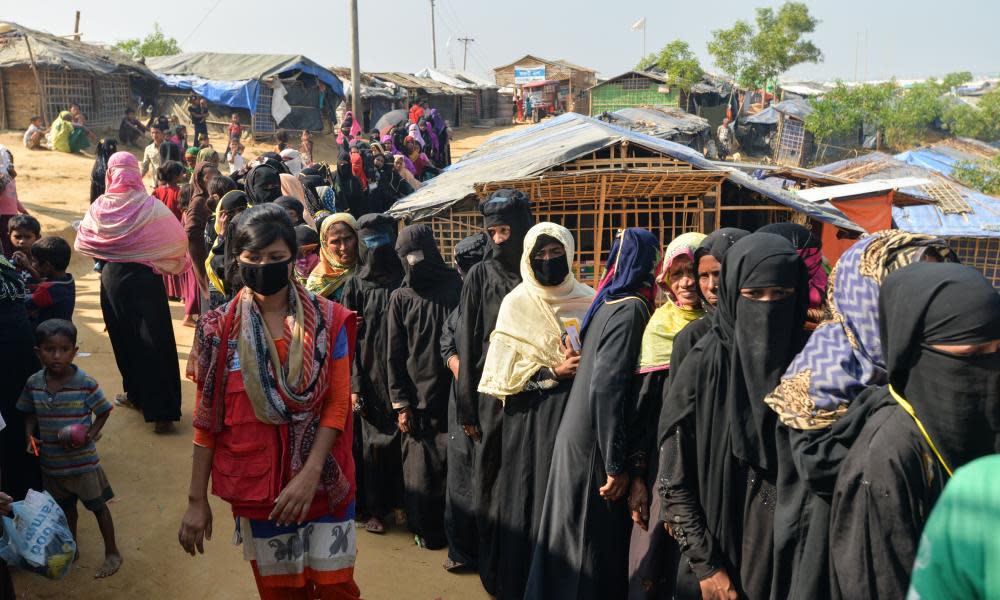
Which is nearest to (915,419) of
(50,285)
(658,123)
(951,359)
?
(951,359)

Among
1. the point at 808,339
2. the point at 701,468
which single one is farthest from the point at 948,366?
the point at 701,468

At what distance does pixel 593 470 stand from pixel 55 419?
2.62 metres

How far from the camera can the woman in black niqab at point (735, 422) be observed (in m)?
2.25

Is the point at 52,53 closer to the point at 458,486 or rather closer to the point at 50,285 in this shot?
the point at 50,285

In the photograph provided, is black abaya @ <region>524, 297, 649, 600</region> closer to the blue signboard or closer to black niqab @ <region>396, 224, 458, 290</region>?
black niqab @ <region>396, 224, 458, 290</region>

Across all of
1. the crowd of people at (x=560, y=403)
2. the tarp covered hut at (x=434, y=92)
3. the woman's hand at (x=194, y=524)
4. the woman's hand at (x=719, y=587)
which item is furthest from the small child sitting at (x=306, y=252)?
the tarp covered hut at (x=434, y=92)

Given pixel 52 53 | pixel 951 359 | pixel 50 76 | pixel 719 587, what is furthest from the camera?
pixel 50 76

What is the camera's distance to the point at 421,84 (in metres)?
33.9

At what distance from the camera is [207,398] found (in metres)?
2.59

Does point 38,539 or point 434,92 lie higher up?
point 434,92

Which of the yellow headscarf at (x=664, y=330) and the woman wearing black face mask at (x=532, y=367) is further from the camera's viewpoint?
the woman wearing black face mask at (x=532, y=367)

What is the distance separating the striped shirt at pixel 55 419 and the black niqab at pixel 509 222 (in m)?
2.14

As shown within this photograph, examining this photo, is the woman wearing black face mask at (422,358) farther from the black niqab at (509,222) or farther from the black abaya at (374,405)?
the black niqab at (509,222)

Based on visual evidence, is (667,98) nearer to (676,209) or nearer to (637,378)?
(676,209)
